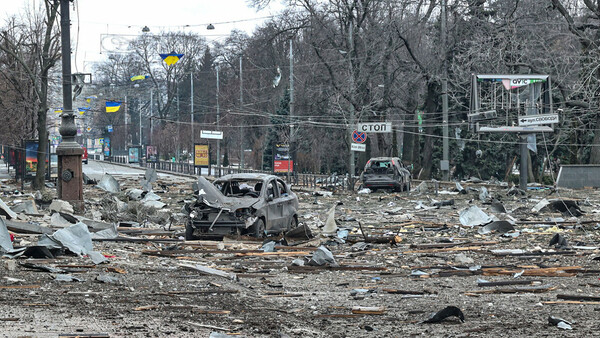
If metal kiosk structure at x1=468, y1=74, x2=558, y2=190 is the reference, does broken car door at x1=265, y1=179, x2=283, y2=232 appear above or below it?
below

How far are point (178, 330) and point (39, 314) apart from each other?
149 centimetres

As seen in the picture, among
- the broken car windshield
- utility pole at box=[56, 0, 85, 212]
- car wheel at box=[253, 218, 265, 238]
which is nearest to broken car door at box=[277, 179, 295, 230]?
the broken car windshield

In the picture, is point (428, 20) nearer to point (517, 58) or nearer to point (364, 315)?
point (517, 58)

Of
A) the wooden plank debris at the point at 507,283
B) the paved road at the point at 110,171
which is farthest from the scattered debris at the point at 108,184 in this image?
the paved road at the point at 110,171

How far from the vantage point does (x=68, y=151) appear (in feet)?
77.8

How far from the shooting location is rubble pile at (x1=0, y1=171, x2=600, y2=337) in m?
8.22

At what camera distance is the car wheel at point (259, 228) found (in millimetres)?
17406

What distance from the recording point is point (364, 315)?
30.0 feet

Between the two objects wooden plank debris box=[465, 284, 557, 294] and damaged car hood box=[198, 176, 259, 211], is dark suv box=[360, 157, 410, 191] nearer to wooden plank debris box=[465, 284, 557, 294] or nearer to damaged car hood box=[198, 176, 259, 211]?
damaged car hood box=[198, 176, 259, 211]


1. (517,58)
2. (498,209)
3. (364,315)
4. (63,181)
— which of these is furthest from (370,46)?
(364,315)

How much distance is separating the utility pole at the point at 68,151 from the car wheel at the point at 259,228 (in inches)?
319

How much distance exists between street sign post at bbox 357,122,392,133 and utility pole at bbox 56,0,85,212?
67.1 ft

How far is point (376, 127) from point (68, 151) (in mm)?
21376

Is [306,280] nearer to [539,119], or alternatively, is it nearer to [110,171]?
[539,119]
